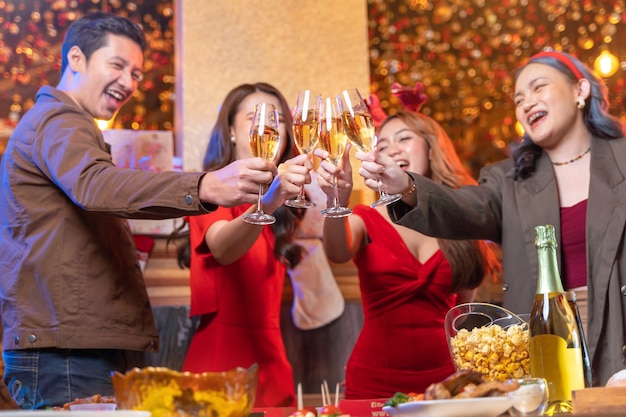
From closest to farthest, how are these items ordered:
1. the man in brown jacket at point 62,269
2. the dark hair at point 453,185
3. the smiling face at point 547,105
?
the man in brown jacket at point 62,269 → the smiling face at point 547,105 → the dark hair at point 453,185

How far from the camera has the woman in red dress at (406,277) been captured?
2.42m

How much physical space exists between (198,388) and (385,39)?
13.4 feet

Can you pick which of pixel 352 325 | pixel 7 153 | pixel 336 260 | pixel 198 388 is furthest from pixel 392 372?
pixel 198 388

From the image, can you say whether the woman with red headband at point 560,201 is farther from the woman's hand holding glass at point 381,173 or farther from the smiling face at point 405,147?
the smiling face at point 405,147

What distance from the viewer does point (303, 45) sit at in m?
3.34

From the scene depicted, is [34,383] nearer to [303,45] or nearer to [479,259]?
[479,259]

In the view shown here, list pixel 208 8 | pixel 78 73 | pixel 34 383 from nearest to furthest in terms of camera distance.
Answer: pixel 34 383 → pixel 78 73 → pixel 208 8

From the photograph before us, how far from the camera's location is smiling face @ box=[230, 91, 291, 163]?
2465mm

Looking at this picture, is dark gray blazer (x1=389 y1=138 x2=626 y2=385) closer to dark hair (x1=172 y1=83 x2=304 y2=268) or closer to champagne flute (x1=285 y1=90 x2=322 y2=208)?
champagne flute (x1=285 y1=90 x2=322 y2=208)

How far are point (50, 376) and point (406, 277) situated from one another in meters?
1.10

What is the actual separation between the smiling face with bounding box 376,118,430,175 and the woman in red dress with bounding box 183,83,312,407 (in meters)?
0.34

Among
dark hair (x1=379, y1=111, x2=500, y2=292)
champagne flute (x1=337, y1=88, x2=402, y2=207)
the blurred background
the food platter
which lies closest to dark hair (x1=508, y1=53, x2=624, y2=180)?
dark hair (x1=379, y1=111, x2=500, y2=292)

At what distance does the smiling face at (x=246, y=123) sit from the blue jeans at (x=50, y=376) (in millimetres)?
789

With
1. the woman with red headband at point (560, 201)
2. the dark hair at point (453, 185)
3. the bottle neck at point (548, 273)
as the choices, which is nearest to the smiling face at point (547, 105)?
the woman with red headband at point (560, 201)
